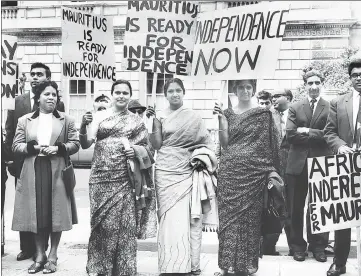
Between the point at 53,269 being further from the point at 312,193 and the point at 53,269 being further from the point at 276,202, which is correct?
the point at 312,193

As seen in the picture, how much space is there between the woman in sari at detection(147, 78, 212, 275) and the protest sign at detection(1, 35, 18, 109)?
5.26 ft

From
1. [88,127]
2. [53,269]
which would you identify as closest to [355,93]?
[88,127]

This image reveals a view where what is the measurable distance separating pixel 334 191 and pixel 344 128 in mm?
707

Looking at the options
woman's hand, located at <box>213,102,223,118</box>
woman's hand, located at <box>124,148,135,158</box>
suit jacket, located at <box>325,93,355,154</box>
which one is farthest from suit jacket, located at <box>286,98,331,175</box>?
woman's hand, located at <box>124,148,135,158</box>

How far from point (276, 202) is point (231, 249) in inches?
24.0

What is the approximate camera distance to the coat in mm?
5762

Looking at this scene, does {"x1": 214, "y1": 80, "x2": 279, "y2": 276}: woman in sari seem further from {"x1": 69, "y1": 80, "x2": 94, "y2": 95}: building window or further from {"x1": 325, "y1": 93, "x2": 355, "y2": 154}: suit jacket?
{"x1": 69, "y1": 80, "x2": 94, "y2": 95}: building window

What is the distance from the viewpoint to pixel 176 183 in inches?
218

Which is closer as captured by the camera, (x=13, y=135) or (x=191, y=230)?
(x=191, y=230)

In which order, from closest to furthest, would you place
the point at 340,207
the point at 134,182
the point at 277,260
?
the point at 340,207
the point at 134,182
the point at 277,260

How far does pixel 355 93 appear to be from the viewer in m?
5.45

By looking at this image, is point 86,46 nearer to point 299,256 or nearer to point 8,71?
point 8,71

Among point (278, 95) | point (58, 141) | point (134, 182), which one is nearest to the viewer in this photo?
point (134, 182)

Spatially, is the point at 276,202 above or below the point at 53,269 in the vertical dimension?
above
